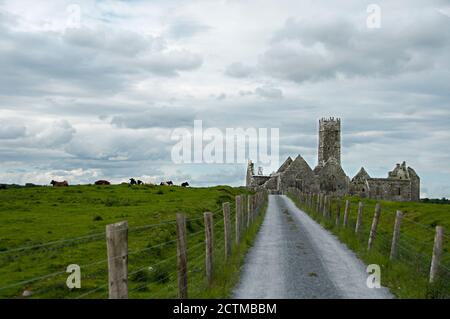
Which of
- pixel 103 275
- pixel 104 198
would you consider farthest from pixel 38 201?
pixel 103 275

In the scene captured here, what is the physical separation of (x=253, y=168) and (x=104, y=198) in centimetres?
9955

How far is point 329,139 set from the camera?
14600 centimetres

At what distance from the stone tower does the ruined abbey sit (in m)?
2.69

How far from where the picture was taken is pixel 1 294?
668 inches

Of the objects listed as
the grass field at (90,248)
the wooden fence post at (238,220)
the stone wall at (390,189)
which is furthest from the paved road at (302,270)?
the stone wall at (390,189)

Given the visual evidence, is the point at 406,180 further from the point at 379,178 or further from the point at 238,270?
the point at 238,270

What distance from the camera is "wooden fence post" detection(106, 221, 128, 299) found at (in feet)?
31.0

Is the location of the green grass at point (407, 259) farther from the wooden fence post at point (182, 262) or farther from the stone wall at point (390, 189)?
the stone wall at point (390, 189)

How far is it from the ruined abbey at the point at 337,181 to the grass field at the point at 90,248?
249 feet

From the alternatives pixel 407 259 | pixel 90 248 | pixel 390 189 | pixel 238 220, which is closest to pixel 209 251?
pixel 407 259

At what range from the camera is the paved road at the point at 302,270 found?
15.0 m

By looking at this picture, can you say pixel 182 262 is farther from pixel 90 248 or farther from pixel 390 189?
pixel 390 189

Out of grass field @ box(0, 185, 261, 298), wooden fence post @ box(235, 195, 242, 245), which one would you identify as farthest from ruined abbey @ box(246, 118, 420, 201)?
wooden fence post @ box(235, 195, 242, 245)
